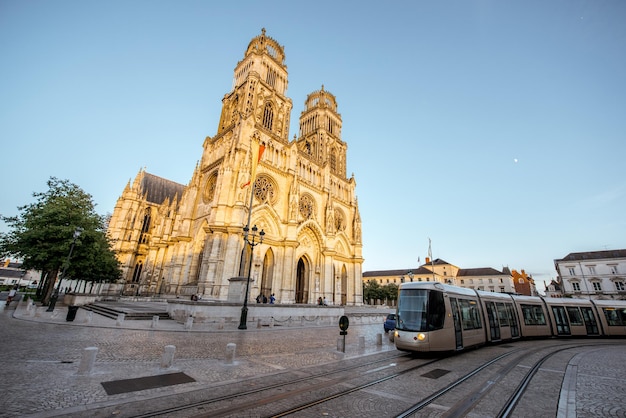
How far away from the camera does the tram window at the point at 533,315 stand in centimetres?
1509

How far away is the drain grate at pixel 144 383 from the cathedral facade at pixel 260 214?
11392 mm

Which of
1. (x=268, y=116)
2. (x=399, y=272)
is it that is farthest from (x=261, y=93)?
(x=399, y=272)

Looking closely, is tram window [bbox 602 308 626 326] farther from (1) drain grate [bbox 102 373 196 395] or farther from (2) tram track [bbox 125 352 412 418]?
(1) drain grate [bbox 102 373 196 395]

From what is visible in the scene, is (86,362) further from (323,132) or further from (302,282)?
(323,132)

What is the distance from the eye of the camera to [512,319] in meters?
14.2

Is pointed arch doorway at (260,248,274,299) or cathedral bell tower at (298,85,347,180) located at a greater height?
cathedral bell tower at (298,85,347,180)

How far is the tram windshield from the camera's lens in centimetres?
921

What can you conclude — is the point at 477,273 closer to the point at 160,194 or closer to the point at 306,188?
the point at 306,188

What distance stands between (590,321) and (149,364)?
2483 centimetres

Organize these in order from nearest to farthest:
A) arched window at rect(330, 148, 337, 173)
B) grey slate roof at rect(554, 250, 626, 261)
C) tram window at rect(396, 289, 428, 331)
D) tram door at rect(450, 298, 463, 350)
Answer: tram window at rect(396, 289, 428, 331), tram door at rect(450, 298, 463, 350), grey slate roof at rect(554, 250, 626, 261), arched window at rect(330, 148, 337, 173)

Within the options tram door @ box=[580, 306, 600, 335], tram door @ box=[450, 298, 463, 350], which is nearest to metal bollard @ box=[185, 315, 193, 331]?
tram door @ box=[450, 298, 463, 350]

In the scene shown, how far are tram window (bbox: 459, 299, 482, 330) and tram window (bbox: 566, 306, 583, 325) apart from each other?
34.0 ft

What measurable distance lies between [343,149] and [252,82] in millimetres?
20691

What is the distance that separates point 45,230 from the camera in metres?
20.2
